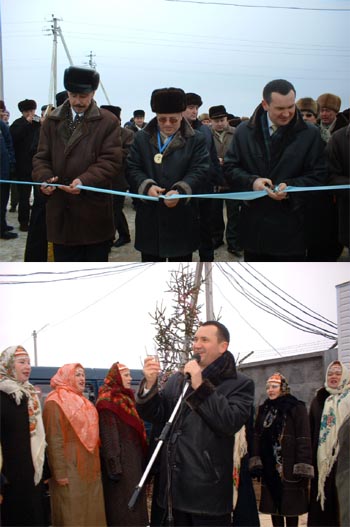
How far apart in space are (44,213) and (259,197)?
1257 mm

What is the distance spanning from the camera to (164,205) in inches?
180

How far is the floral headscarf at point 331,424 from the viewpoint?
15.5ft

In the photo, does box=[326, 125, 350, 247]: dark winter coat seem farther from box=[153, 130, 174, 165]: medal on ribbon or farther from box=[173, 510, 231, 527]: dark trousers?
box=[173, 510, 231, 527]: dark trousers

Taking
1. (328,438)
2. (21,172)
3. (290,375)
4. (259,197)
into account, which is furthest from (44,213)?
(328,438)

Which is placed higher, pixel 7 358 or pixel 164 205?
pixel 164 205

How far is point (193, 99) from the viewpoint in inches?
191

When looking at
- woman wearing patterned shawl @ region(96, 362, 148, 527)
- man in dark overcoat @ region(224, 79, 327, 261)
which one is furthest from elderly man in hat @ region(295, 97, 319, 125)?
woman wearing patterned shawl @ region(96, 362, 148, 527)

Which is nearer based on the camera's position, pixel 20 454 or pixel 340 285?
pixel 20 454

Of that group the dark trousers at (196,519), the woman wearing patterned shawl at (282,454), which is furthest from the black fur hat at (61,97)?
the dark trousers at (196,519)

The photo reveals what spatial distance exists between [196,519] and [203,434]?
0.42 meters

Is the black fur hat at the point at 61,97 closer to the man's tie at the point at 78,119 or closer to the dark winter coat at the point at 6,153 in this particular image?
the man's tie at the point at 78,119

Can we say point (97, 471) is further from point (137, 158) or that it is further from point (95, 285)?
point (137, 158)

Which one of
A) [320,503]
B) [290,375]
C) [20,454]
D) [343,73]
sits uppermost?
[343,73]

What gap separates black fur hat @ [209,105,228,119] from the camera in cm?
499
